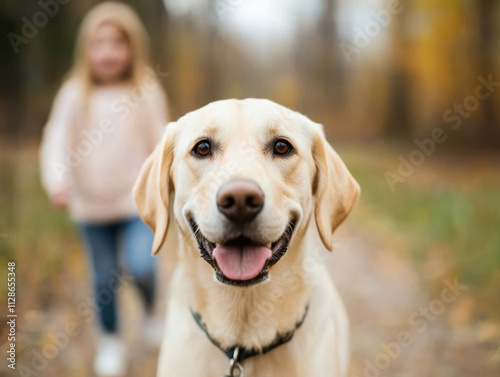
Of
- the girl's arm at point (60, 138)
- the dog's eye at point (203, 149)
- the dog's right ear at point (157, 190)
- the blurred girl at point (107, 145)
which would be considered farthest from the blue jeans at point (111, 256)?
the dog's eye at point (203, 149)

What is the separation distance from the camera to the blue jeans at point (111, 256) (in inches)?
143

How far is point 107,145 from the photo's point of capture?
3.63m

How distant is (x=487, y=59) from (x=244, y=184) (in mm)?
9269

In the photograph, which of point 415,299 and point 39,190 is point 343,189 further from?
point 39,190

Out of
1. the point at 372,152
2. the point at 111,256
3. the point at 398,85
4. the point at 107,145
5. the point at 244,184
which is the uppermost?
the point at 244,184

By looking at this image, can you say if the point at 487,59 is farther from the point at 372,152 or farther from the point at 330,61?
the point at 330,61

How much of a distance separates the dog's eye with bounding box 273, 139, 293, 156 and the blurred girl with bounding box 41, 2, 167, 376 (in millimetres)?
1736

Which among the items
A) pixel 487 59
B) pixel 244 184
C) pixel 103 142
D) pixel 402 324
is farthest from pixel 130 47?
pixel 487 59

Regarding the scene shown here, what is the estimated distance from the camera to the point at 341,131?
54.4 feet

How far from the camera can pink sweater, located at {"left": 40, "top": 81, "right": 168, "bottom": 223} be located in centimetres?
358

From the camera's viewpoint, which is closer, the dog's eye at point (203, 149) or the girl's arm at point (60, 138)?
the dog's eye at point (203, 149)

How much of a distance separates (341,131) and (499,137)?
24.8 ft

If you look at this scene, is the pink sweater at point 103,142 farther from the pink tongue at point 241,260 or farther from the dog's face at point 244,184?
the pink tongue at point 241,260

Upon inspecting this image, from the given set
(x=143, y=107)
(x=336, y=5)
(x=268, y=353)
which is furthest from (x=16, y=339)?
(x=336, y=5)
